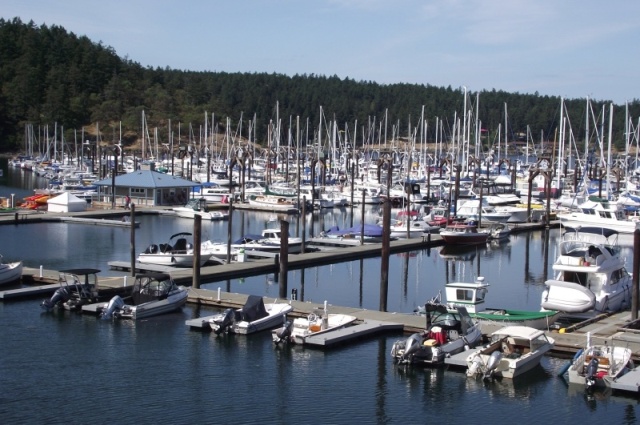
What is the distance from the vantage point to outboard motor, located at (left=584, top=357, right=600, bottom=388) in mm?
26062

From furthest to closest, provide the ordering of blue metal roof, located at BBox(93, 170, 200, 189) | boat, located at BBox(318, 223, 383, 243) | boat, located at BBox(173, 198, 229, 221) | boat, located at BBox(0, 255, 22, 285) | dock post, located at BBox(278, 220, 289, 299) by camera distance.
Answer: blue metal roof, located at BBox(93, 170, 200, 189), boat, located at BBox(173, 198, 229, 221), boat, located at BBox(318, 223, 383, 243), boat, located at BBox(0, 255, 22, 285), dock post, located at BBox(278, 220, 289, 299)

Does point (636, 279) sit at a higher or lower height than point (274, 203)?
higher

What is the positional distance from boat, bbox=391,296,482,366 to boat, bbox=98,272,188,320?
9.89m

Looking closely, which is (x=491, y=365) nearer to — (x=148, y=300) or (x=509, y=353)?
(x=509, y=353)

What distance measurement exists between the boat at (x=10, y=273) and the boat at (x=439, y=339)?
18544 millimetres

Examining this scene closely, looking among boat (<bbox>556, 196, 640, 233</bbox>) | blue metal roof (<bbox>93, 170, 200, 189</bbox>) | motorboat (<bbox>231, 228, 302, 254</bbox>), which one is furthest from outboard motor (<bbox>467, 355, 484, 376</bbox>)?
blue metal roof (<bbox>93, 170, 200, 189</bbox>)

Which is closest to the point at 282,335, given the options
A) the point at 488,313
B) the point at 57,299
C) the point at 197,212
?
the point at 488,313

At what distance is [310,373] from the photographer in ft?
90.5

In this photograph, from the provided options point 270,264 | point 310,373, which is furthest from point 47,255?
point 310,373

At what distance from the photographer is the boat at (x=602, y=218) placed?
67019mm

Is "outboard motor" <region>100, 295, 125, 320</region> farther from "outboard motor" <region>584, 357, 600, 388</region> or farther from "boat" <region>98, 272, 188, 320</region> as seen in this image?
"outboard motor" <region>584, 357, 600, 388</region>

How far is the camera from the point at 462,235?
6106 cm

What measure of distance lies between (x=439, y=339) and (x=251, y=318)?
687 cm

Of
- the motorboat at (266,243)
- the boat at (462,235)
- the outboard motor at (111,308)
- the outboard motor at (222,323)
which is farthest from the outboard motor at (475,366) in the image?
the boat at (462,235)
